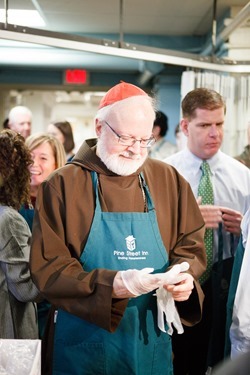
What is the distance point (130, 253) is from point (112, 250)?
0.06 meters

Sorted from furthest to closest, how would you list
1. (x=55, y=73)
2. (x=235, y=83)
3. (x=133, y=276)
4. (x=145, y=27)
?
1. (x=55, y=73)
2. (x=145, y=27)
3. (x=235, y=83)
4. (x=133, y=276)

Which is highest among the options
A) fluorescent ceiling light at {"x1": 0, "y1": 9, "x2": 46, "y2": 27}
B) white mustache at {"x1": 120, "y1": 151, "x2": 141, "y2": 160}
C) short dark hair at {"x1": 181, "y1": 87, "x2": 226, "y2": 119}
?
fluorescent ceiling light at {"x1": 0, "y1": 9, "x2": 46, "y2": 27}

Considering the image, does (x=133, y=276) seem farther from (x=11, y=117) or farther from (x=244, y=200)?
(x=11, y=117)

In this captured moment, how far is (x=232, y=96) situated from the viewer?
438cm

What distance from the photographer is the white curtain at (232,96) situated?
4.14 m

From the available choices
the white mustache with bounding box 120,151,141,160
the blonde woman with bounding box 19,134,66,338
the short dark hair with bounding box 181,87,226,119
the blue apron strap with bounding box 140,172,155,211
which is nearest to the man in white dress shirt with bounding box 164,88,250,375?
the short dark hair with bounding box 181,87,226,119

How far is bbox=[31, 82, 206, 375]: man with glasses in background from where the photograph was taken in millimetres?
1910

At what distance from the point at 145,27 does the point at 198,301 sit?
4351 mm

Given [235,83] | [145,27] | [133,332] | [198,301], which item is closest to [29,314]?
[133,332]

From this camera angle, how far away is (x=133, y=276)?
1.77 m

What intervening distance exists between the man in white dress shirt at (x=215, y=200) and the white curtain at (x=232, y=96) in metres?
1.07

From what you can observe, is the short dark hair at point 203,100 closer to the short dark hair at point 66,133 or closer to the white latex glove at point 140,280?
the white latex glove at point 140,280

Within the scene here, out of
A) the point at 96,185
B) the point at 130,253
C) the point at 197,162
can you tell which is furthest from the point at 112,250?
the point at 197,162

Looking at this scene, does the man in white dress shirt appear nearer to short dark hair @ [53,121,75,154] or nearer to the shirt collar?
the shirt collar
